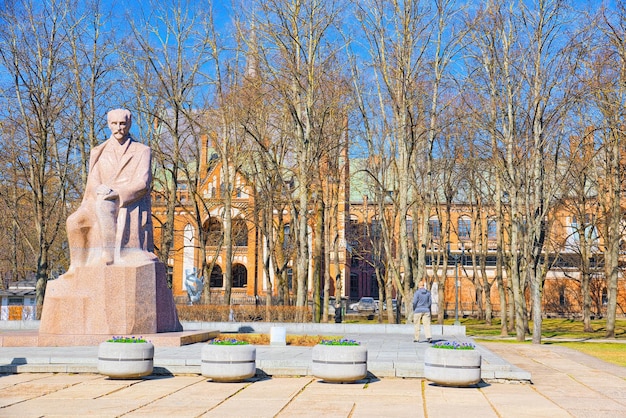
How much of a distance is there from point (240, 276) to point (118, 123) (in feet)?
150

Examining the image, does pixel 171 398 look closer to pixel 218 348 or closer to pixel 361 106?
pixel 218 348

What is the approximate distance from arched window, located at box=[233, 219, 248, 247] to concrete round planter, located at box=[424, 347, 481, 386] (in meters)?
30.3

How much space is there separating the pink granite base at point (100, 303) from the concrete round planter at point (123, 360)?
4.84m

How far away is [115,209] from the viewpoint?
19938mm

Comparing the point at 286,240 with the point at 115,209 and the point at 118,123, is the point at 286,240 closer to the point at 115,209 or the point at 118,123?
the point at 118,123

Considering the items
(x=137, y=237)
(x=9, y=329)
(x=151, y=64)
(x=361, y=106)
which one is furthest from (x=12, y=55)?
(x=137, y=237)

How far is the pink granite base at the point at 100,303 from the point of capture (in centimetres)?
1928

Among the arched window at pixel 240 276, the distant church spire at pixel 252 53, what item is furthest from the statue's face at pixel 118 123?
the arched window at pixel 240 276

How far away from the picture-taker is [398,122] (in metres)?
30.1

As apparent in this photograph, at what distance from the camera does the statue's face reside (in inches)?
809

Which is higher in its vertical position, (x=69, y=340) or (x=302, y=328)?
(x=69, y=340)

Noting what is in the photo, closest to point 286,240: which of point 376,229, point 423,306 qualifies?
point 376,229

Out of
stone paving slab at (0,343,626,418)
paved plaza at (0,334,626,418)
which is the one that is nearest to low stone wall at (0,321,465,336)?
paved plaza at (0,334,626,418)

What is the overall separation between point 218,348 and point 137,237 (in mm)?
6583
